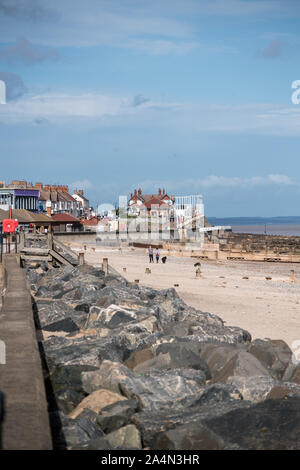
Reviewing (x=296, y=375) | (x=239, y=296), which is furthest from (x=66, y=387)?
(x=239, y=296)

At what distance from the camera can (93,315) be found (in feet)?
46.2

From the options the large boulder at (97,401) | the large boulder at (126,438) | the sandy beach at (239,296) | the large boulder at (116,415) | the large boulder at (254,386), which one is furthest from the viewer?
the sandy beach at (239,296)

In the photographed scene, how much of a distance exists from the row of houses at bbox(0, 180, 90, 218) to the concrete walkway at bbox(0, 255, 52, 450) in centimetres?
3301

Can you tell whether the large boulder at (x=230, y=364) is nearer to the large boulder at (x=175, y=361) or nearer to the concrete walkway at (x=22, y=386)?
the large boulder at (x=175, y=361)

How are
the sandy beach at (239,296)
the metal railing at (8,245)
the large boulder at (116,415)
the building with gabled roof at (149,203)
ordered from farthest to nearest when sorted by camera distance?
the building with gabled roof at (149,203)
the metal railing at (8,245)
the sandy beach at (239,296)
the large boulder at (116,415)

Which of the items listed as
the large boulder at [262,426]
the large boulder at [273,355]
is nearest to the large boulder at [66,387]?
the large boulder at [262,426]

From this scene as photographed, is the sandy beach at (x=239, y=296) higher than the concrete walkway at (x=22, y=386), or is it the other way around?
the concrete walkway at (x=22, y=386)

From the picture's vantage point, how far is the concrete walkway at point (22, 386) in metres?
5.48

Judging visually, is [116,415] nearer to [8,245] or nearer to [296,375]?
[296,375]

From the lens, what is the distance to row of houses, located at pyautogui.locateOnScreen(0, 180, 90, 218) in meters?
75.2

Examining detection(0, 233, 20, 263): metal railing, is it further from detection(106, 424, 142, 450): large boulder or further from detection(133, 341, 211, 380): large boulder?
detection(106, 424, 142, 450): large boulder

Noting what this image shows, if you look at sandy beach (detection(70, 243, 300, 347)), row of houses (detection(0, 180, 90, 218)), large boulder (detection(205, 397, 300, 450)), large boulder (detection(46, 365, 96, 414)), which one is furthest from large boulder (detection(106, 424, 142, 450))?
row of houses (detection(0, 180, 90, 218))

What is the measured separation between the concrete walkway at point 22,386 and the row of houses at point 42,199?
33.0 m
